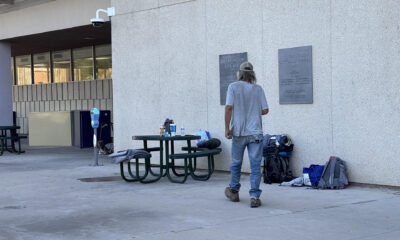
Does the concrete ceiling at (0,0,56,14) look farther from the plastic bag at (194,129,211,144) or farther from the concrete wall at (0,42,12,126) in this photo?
the plastic bag at (194,129,211,144)

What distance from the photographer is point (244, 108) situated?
750 cm

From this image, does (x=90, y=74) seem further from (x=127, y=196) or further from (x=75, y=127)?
(x=127, y=196)

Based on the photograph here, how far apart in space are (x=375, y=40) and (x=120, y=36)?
6617 mm

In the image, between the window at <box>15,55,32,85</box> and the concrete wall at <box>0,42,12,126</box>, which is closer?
the concrete wall at <box>0,42,12,126</box>

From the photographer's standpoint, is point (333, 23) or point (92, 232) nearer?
point (92, 232)

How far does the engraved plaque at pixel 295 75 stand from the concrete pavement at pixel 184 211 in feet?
5.30

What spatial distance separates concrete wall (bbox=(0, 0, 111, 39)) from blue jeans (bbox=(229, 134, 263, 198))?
8.34 meters

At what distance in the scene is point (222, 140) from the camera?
444 inches

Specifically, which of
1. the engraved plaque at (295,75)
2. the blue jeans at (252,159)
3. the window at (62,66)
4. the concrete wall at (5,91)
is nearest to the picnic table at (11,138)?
the concrete wall at (5,91)

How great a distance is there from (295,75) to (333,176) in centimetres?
195

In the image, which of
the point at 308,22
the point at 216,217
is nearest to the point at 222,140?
the point at 308,22

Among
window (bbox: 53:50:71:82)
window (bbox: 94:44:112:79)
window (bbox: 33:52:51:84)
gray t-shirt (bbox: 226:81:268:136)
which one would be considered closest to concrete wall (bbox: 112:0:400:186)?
gray t-shirt (bbox: 226:81:268:136)

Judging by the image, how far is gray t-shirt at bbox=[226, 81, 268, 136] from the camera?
7.46 meters

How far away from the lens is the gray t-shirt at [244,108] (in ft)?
24.5
